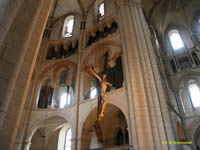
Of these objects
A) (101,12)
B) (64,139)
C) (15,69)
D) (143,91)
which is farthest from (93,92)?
(15,69)

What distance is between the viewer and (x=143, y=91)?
801cm

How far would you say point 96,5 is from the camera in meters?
16.8

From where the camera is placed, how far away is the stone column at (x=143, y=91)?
697 centimetres

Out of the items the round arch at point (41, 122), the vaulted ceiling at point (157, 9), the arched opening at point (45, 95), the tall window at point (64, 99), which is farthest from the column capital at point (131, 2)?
the round arch at point (41, 122)

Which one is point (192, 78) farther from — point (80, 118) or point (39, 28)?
point (39, 28)

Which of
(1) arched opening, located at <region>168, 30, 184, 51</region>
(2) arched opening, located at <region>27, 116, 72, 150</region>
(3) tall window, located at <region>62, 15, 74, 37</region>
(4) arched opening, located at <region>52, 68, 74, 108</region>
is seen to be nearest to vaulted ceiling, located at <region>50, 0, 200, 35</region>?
(3) tall window, located at <region>62, 15, 74, 37</region>

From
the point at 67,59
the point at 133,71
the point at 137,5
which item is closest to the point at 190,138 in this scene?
the point at 133,71

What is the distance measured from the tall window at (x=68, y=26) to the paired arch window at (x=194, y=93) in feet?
38.7

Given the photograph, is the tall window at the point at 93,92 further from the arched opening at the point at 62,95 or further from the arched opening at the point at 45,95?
the arched opening at the point at 45,95

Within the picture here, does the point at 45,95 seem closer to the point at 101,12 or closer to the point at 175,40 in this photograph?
the point at 101,12

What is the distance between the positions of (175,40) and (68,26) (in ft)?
35.7

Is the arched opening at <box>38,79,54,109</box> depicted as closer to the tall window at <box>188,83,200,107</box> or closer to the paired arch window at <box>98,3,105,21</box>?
the paired arch window at <box>98,3,105,21</box>

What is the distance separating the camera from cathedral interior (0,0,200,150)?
369 centimetres

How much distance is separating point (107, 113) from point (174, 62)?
26.8 ft
